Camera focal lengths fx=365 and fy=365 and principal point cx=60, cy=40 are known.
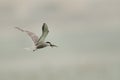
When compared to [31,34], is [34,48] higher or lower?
lower

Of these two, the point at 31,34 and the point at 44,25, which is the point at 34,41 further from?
the point at 44,25

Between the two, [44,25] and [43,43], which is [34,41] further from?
[44,25]

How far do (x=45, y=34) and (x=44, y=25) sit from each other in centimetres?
44

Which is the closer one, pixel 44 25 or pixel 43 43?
pixel 44 25

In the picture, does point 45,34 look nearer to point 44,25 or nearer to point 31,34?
point 44,25

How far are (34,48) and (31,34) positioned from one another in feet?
3.54

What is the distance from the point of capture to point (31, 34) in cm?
1298

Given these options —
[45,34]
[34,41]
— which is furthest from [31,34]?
[45,34]

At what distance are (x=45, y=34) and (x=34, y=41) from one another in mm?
982

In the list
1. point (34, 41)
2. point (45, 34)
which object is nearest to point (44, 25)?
point (45, 34)

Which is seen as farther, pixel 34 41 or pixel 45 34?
pixel 34 41

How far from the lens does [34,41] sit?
1266 cm

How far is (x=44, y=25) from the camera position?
1147 cm

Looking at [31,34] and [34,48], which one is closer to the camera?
[34,48]
